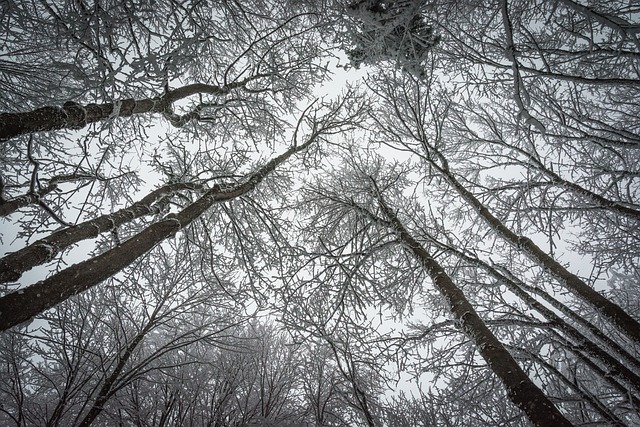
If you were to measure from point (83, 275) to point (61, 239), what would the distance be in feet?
2.31

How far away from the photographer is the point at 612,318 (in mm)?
3098

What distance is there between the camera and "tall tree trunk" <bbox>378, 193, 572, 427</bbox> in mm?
1963

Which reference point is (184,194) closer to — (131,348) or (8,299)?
(131,348)

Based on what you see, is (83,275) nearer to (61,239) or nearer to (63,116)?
(61,239)

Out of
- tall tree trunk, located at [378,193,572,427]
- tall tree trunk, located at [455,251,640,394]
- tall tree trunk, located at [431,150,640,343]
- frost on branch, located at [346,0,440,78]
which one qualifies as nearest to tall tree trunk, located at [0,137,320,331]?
frost on branch, located at [346,0,440,78]

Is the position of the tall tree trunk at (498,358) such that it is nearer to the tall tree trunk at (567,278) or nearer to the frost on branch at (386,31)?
the tall tree trunk at (567,278)

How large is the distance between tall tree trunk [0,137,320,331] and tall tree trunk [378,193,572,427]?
2788 mm

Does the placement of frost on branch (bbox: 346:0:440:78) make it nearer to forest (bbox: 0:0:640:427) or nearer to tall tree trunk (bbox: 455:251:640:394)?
forest (bbox: 0:0:640:427)

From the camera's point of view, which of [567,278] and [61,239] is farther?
[567,278]

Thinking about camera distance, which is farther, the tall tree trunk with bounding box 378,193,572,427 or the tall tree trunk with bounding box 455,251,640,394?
the tall tree trunk with bounding box 455,251,640,394

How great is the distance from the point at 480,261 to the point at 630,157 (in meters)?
4.00

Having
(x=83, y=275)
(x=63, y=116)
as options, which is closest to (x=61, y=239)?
(x=83, y=275)

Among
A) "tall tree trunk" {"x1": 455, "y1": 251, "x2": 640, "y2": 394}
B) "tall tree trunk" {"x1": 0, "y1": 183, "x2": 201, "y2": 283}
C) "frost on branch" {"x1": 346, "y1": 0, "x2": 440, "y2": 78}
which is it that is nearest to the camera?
"tall tree trunk" {"x1": 0, "y1": 183, "x2": 201, "y2": 283}

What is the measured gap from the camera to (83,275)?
2.17 meters
